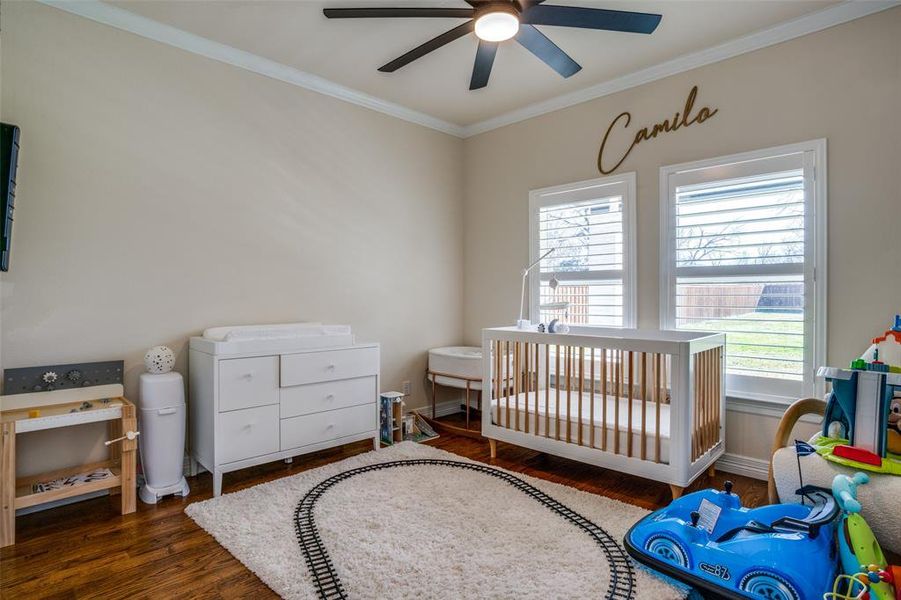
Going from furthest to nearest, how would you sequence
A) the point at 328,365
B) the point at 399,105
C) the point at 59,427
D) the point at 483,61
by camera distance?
1. the point at 399,105
2. the point at 328,365
3. the point at 483,61
4. the point at 59,427

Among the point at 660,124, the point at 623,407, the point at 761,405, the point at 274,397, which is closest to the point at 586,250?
the point at 660,124

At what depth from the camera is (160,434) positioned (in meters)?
2.47

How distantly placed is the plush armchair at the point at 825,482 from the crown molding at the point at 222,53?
10.7 feet

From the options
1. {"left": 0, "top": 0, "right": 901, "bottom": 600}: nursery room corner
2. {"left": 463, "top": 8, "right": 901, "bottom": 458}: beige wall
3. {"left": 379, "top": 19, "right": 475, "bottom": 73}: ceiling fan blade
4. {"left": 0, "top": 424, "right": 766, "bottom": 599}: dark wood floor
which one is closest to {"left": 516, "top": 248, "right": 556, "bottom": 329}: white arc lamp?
{"left": 0, "top": 0, "right": 901, "bottom": 600}: nursery room corner

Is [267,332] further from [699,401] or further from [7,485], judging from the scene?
[699,401]

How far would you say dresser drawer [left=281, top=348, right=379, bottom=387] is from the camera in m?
2.76

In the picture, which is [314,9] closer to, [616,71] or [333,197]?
[333,197]

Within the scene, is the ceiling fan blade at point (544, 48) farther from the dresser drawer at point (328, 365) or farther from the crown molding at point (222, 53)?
the dresser drawer at point (328, 365)

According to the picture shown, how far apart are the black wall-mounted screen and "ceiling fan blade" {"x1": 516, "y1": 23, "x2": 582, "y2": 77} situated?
232 centimetres

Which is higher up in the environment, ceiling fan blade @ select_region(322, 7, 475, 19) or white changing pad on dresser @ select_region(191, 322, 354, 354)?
ceiling fan blade @ select_region(322, 7, 475, 19)

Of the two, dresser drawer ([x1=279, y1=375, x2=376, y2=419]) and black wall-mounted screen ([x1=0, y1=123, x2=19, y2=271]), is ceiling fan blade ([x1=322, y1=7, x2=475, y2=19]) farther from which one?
dresser drawer ([x1=279, y1=375, x2=376, y2=419])

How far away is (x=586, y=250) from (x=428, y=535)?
2.29 m

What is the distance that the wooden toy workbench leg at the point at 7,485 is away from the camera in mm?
2020

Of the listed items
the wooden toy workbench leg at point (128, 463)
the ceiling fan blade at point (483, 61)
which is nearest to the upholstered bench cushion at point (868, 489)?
the ceiling fan blade at point (483, 61)
